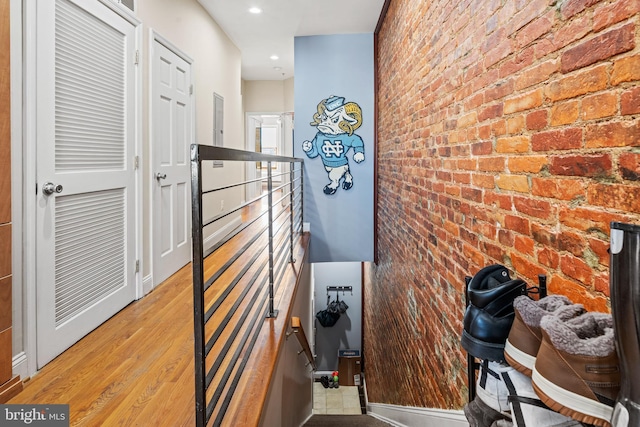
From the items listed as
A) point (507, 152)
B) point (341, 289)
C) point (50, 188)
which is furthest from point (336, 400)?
point (507, 152)

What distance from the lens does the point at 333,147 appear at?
15.8ft

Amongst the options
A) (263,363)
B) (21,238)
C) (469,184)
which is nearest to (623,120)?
(469,184)

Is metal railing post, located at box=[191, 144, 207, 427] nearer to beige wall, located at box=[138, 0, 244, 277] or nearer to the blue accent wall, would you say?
beige wall, located at box=[138, 0, 244, 277]

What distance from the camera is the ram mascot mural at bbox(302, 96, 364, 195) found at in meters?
4.79

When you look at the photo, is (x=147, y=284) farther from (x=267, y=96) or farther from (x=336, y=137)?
(x=267, y=96)

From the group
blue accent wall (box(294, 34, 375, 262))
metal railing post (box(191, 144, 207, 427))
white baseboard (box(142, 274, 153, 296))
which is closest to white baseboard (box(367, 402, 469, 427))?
metal railing post (box(191, 144, 207, 427))

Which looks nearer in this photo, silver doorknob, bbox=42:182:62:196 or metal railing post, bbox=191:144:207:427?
metal railing post, bbox=191:144:207:427

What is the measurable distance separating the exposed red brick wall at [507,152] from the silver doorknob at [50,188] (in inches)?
75.6

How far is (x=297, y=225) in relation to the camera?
4441mm

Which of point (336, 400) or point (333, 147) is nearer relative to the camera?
point (333, 147)

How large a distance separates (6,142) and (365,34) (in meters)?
3.93

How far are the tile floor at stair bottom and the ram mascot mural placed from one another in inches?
163

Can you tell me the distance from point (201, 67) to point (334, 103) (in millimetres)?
1520

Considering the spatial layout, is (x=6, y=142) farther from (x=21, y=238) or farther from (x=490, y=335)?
(x=490, y=335)
